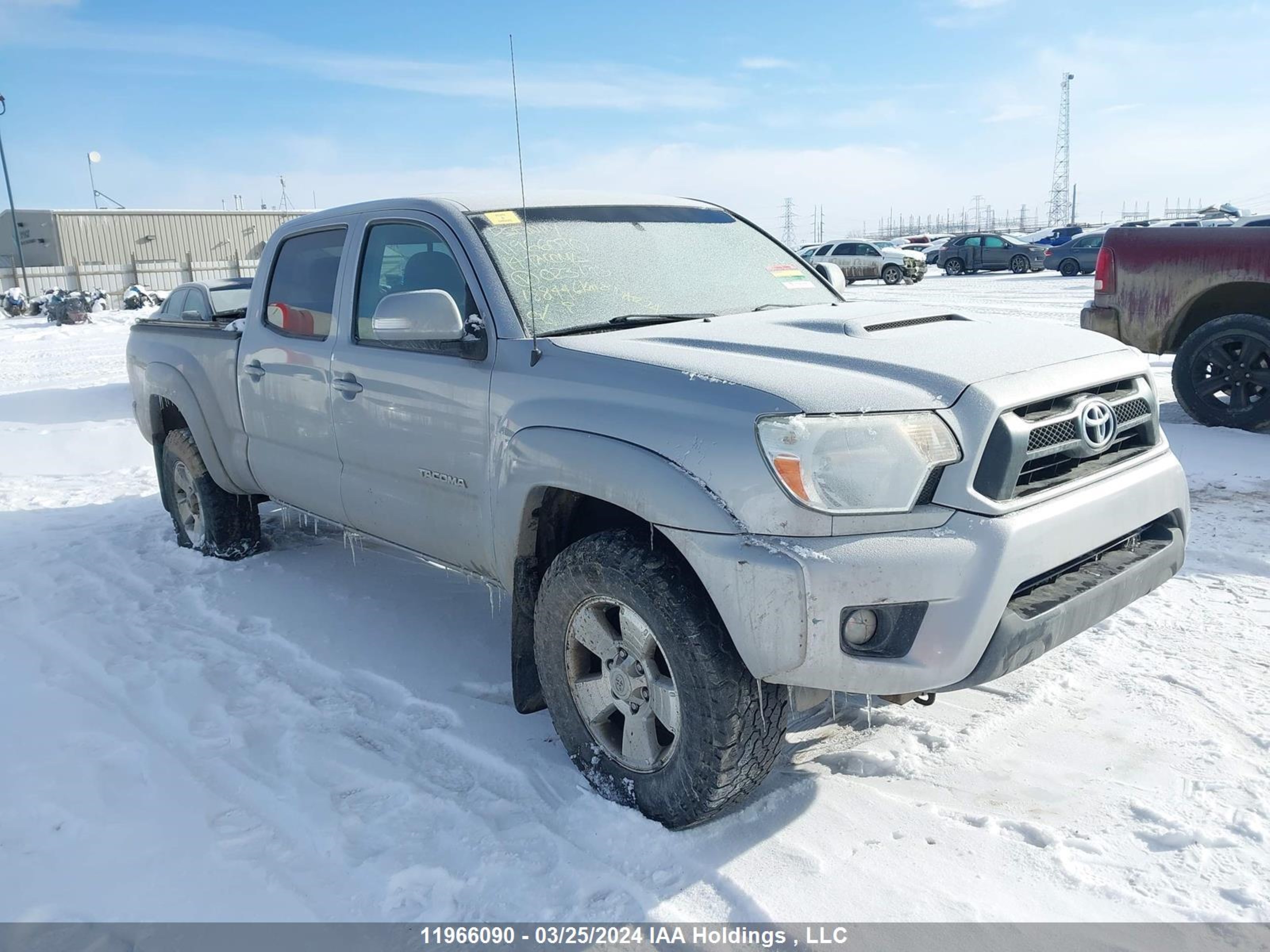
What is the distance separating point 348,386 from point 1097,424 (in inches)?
110

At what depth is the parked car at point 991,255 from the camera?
103 feet

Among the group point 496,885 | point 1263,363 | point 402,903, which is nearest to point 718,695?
point 496,885

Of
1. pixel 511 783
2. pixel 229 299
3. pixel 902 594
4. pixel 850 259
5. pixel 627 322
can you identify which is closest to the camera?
pixel 902 594

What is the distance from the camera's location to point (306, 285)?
4.56 metres

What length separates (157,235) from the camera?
137 ft

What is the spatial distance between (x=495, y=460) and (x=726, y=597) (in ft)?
3.59

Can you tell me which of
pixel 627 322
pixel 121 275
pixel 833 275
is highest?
pixel 121 275

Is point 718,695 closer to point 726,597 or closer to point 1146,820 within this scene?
point 726,597

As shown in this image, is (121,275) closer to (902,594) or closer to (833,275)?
(833,275)

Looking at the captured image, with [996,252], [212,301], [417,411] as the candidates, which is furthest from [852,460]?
[996,252]

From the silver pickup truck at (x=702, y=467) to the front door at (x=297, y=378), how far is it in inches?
1.3

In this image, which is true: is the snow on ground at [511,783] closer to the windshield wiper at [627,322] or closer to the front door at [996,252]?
the windshield wiper at [627,322]

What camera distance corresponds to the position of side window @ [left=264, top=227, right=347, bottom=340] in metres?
4.34

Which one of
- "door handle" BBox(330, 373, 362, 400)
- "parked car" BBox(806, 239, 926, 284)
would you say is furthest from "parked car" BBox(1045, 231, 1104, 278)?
"door handle" BBox(330, 373, 362, 400)
